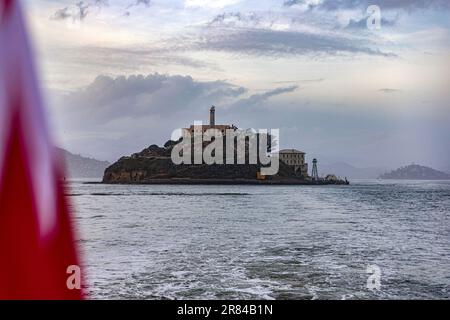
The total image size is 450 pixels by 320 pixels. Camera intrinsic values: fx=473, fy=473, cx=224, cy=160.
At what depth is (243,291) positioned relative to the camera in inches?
497

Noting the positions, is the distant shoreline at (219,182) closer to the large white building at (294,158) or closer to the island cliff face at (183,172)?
the island cliff face at (183,172)

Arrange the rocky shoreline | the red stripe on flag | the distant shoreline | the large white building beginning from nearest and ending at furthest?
1. the red stripe on flag
2. the distant shoreline
3. the rocky shoreline
4. the large white building

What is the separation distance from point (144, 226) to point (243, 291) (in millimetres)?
20155

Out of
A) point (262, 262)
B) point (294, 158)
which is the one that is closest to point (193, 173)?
point (294, 158)

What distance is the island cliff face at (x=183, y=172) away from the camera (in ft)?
574

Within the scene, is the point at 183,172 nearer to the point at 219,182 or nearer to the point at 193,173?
the point at 193,173

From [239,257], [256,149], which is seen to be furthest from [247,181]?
[239,257]

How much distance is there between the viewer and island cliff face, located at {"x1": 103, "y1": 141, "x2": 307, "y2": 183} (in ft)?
574

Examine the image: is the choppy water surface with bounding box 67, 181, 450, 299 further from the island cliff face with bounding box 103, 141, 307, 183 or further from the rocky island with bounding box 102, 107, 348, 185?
the island cliff face with bounding box 103, 141, 307, 183

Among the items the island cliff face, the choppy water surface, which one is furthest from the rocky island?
the choppy water surface

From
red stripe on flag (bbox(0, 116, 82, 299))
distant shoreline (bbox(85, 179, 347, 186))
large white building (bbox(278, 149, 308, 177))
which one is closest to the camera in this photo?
red stripe on flag (bbox(0, 116, 82, 299))

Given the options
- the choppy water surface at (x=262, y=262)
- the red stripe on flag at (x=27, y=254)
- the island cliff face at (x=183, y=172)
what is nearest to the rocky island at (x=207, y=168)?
the island cliff face at (x=183, y=172)

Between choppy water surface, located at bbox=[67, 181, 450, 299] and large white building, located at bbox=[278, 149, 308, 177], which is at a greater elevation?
large white building, located at bbox=[278, 149, 308, 177]
